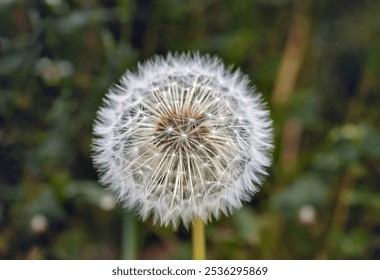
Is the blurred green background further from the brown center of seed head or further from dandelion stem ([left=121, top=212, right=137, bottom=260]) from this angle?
the brown center of seed head

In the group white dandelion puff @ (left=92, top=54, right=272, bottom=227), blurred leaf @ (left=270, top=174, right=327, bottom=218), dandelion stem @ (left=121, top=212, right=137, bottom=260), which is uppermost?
blurred leaf @ (left=270, top=174, right=327, bottom=218)

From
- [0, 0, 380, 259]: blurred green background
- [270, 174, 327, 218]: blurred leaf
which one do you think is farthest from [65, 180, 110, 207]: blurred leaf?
[270, 174, 327, 218]: blurred leaf

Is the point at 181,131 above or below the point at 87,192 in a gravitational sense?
below

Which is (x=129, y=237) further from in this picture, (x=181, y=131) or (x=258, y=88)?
(x=181, y=131)

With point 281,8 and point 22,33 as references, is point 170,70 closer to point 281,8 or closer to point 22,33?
point 22,33

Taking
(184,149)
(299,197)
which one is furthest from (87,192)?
(184,149)
